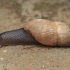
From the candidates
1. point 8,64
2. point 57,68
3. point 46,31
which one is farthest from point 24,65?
point 46,31

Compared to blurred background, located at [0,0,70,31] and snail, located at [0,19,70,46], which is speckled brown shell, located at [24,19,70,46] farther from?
blurred background, located at [0,0,70,31]

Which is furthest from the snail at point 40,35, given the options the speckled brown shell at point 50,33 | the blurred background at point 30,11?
the blurred background at point 30,11

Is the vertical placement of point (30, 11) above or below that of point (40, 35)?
below

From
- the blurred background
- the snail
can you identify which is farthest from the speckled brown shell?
the blurred background

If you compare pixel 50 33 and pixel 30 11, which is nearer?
pixel 50 33

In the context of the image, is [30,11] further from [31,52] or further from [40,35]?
[31,52]

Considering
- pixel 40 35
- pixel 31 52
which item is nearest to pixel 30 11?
pixel 40 35

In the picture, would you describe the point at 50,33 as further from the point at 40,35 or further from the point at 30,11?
the point at 30,11

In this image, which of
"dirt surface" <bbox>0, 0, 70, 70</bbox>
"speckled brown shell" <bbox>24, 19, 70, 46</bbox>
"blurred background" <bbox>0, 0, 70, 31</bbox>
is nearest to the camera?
"dirt surface" <bbox>0, 0, 70, 70</bbox>
